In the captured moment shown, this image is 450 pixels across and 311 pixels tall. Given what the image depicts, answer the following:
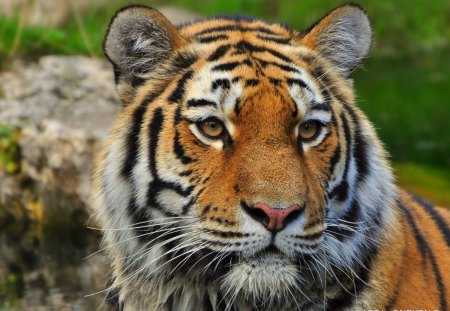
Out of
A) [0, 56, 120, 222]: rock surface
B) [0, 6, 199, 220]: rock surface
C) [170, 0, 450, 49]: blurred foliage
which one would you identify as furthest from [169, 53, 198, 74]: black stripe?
[170, 0, 450, 49]: blurred foliage

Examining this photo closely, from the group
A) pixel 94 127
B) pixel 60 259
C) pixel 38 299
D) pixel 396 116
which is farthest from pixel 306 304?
pixel 396 116

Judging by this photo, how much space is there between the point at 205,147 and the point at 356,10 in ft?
2.74

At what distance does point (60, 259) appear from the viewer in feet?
19.7

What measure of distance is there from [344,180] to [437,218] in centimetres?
82

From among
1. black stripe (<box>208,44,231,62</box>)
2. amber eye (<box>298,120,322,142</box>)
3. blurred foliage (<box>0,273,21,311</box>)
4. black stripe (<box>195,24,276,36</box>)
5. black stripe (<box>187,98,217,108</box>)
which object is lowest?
blurred foliage (<box>0,273,21,311</box>)

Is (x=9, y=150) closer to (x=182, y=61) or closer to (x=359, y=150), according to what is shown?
(x=182, y=61)

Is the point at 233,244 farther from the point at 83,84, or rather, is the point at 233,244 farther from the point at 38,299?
the point at 83,84

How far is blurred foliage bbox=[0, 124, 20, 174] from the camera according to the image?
22.4 feet

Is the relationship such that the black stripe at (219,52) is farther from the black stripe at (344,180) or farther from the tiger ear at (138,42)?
the black stripe at (344,180)

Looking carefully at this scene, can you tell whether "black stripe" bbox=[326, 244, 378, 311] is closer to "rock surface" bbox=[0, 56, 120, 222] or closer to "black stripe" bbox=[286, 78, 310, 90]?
"black stripe" bbox=[286, 78, 310, 90]

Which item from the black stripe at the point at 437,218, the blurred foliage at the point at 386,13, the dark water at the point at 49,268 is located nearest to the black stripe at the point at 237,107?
the black stripe at the point at 437,218

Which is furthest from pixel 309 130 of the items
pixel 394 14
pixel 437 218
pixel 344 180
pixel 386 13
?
pixel 394 14

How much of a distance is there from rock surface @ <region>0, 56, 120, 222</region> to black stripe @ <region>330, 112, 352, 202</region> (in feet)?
10.6

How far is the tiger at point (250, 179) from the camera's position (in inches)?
125
